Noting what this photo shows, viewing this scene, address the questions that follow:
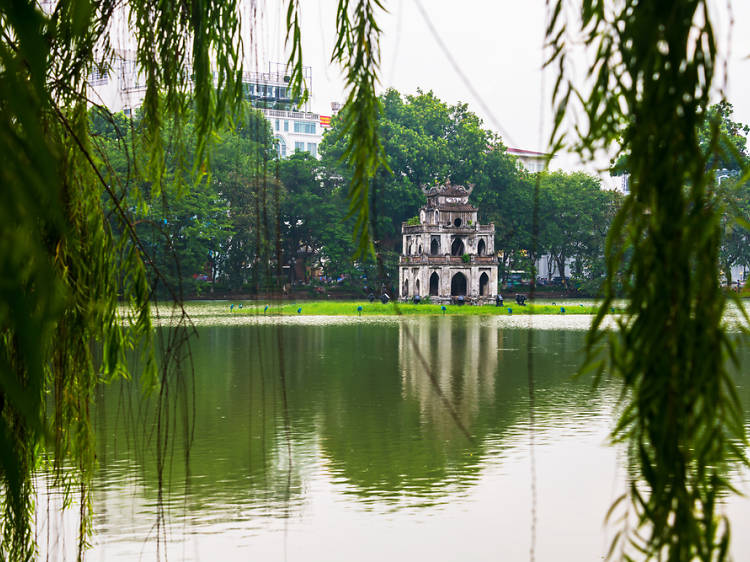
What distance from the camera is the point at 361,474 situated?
6426 millimetres

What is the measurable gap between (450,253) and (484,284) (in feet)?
5.63

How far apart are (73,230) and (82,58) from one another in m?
0.35

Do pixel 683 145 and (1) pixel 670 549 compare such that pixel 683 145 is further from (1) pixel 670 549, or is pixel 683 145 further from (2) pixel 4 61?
(2) pixel 4 61

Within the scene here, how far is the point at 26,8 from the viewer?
632mm

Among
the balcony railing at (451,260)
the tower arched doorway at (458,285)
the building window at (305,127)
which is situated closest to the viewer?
the balcony railing at (451,260)

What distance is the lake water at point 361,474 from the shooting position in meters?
4.91

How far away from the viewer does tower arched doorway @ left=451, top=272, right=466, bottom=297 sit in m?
32.9

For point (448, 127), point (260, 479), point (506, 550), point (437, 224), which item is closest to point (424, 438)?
point (260, 479)

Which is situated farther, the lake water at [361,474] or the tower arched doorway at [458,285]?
the tower arched doorway at [458,285]

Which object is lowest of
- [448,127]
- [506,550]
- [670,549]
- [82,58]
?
[506,550]

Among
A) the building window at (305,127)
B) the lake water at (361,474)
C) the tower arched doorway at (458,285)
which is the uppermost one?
Result: the building window at (305,127)

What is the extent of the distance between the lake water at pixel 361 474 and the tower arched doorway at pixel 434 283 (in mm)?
20889

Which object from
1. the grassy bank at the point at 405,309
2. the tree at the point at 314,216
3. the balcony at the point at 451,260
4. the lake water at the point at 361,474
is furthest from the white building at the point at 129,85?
the balcony at the point at 451,260

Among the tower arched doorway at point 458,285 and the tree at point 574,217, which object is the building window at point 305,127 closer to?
the tree at point 574,217
